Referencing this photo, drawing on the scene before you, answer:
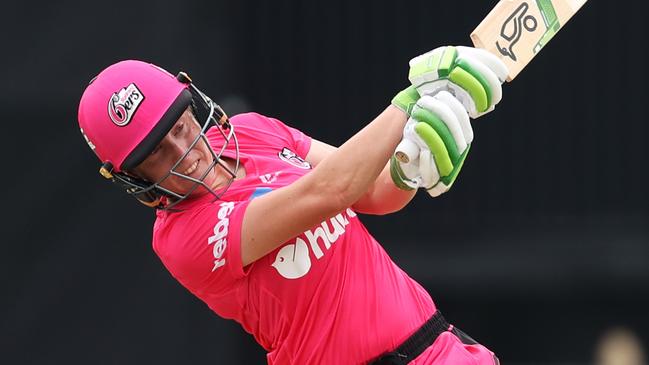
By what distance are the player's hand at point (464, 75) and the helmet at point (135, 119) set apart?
2.15 ft

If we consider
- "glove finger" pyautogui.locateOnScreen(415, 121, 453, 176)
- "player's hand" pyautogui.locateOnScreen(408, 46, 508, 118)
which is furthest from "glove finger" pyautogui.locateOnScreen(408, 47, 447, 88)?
"glove finger" pyautogui.locateOnScreen(415, 121, 453, 176)

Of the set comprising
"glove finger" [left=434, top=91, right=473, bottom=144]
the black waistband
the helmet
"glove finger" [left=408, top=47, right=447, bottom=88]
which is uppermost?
the helmet

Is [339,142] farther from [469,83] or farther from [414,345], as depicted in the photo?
[469,83]

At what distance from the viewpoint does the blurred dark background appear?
4.23 metres

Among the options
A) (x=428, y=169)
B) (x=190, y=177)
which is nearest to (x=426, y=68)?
(x=428, y=169)

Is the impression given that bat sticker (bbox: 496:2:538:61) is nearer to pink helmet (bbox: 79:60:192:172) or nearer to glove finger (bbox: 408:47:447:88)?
glove finger (bbox: 408:47:447:88)

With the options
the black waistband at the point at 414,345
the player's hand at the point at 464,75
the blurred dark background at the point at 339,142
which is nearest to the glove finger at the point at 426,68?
the player's hand at the point at 464,75

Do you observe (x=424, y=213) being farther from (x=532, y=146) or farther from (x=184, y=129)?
(x=184, y=129)

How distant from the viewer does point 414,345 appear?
2678mm

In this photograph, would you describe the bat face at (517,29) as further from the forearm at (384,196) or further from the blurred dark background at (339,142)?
the blurred dark background at (339,142)

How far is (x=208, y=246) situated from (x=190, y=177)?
0.62 ft

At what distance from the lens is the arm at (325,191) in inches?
92.8

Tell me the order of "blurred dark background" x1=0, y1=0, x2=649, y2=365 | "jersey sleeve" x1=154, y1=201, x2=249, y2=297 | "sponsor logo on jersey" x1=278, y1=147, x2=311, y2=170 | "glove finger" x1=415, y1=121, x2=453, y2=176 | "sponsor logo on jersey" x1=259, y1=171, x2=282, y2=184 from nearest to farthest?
"glove finger" x1=415, y1=121, x2=453, y2=176
"jersey sleeve" x1=154, y1=201, x2=249, y2=297
"sponsor logo on jersey" x1=259, y1=171, x2=282, y2=184
"sponsor logo on jersey" x1=278, y1=147, x2=311, y2=170
"blurred dark background" x1=0, y1=0, x2=649, y2=365

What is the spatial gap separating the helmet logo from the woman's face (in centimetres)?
11
